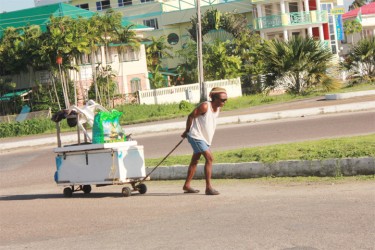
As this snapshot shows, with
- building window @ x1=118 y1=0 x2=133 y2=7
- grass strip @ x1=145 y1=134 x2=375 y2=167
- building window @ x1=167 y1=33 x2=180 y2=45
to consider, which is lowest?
grass strip @ x1=145 y1=134 x2=375 y2=167

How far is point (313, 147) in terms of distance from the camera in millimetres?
13703

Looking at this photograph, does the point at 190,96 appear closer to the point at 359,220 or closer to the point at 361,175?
the point at 361,175

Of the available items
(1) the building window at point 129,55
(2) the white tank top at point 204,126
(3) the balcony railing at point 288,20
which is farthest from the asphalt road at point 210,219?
(3) the balcony railing at point 288,20

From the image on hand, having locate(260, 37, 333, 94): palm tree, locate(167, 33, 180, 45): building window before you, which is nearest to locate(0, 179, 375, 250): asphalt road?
locate(260, 37, 333, 94): palm tree

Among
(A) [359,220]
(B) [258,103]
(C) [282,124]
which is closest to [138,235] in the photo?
(A) [359,220]

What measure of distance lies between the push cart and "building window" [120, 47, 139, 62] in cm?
4321

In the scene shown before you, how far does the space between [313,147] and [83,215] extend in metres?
4.39

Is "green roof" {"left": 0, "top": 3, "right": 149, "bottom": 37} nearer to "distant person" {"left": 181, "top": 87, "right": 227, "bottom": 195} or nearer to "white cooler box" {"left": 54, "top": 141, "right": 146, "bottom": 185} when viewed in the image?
"white cooler box" {"left": 54, "top": 141, "right": 146, "bottom": 185}

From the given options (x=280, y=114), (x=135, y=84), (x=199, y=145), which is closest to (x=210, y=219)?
(x=199, y=145)

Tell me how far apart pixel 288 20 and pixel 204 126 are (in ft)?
172

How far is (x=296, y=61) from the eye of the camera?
35.6 m

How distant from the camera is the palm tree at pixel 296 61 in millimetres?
35594

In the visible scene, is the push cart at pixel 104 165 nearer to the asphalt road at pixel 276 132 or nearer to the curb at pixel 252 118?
the asphalt road at pixel 276 132

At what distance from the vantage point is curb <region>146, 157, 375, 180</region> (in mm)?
12141
